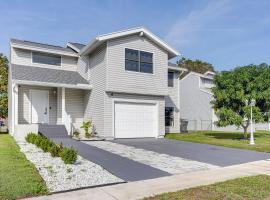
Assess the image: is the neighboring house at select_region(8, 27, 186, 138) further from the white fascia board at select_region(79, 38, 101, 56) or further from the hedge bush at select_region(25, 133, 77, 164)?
the hedge bush at select_region(25, 133, 77, 164)

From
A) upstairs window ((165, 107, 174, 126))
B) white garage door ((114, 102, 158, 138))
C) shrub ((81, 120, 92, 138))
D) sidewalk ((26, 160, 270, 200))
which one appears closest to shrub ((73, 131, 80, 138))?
shrub ((81, 120, 92, 138))

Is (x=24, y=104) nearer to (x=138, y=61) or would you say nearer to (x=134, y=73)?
(x=134, y=73)

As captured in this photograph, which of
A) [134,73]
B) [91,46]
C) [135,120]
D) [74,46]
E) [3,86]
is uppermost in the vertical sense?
[74,46]

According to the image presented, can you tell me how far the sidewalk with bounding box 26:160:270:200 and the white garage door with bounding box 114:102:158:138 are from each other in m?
8.49

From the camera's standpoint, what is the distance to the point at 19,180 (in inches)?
227

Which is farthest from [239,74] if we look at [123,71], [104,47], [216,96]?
[104,47]

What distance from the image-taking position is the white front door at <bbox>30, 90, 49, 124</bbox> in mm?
16219

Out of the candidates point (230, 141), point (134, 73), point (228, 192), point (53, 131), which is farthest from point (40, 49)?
point (228, 192)

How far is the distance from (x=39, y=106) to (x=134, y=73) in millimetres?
6493

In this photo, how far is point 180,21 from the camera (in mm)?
21531

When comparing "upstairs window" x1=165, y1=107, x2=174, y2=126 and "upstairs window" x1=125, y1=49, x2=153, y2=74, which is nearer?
"upstairs window" x1=125, y1=49, x2=153, y2=74

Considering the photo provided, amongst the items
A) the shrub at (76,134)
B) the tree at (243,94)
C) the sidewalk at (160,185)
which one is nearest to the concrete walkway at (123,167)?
the sidewalk at (160,185)

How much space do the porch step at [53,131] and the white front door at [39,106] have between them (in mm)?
1884

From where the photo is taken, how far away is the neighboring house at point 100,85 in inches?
594
